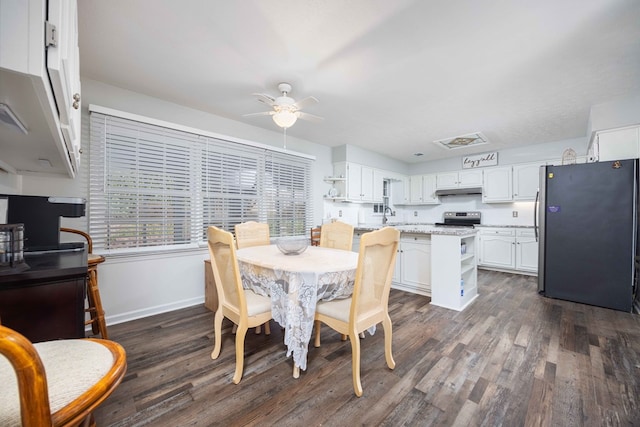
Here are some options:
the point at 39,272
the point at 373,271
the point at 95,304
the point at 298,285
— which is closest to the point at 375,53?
the point at 373,271

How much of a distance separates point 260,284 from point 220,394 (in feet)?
2.28

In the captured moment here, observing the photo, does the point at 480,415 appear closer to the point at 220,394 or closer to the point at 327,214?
the point at 220,394

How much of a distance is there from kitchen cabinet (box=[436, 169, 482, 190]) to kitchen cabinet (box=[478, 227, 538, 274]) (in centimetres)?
101

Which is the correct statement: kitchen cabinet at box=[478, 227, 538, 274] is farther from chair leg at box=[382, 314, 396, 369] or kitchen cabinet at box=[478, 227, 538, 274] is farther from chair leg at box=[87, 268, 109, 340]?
chair leg at box=[87, 268, 109, 340]

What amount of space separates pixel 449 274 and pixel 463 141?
2.61 meters

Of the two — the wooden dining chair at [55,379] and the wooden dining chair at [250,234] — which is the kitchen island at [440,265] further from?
the wooden dining chair at [55,379]

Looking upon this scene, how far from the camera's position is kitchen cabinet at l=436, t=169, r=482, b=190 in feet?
17.5

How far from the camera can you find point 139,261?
271cm

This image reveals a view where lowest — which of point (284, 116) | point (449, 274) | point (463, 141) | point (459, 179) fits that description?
point (449, 274)

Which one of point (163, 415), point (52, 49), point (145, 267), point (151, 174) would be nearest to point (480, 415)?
point (163, 415)

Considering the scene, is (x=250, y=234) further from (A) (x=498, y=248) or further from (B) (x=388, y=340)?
(A) (x=498, y=248)

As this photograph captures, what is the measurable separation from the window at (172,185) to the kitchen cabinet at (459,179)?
12.2 ft

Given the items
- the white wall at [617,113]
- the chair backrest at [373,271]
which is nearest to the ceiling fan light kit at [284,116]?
the chair backrest at [373,271]

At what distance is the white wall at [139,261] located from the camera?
2398 mm
